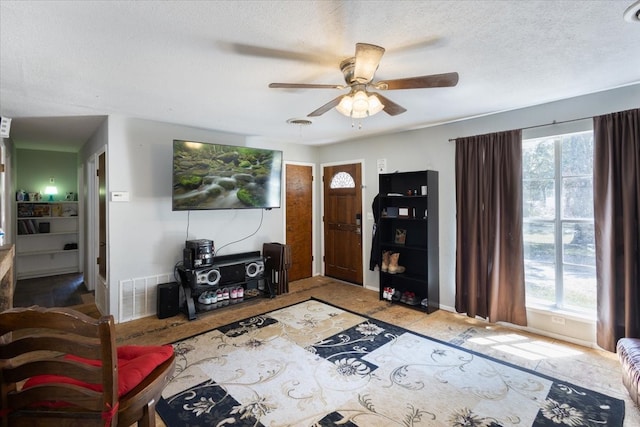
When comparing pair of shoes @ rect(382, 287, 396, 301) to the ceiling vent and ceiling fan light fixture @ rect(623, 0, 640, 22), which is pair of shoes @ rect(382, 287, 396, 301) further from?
ceiling fan light fixture @ rect(623, 0, 640, 22)

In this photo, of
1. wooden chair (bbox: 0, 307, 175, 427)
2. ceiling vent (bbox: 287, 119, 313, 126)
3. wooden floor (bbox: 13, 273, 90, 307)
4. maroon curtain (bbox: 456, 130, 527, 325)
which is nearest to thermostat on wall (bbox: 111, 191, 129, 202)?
wooden floor (bbox: 13, 273, 90, 307)

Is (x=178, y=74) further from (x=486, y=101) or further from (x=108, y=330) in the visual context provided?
(x=486, y=101)

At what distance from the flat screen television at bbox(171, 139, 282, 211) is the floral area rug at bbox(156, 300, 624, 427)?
1.68m

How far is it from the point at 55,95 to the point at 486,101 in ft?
13.7

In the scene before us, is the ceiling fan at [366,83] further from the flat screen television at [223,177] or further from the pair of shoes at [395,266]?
the pair of shoes at [395,266]

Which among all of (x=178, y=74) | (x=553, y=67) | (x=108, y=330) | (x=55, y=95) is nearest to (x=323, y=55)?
(x=178, y=74)

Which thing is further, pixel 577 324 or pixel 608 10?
pixel 577 324

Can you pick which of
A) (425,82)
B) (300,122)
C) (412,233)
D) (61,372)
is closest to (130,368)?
(61,372)

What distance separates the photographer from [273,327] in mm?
3551

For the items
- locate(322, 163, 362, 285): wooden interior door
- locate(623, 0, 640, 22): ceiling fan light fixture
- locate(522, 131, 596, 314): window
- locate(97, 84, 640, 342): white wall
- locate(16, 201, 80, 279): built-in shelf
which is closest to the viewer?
locate(623, 0, 640, 22): ceiling fan light fixture

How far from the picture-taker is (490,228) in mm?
3557

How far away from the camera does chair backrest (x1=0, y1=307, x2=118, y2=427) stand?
1103 mm

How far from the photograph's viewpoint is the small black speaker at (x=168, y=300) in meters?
3.80

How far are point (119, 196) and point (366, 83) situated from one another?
3194 mm
